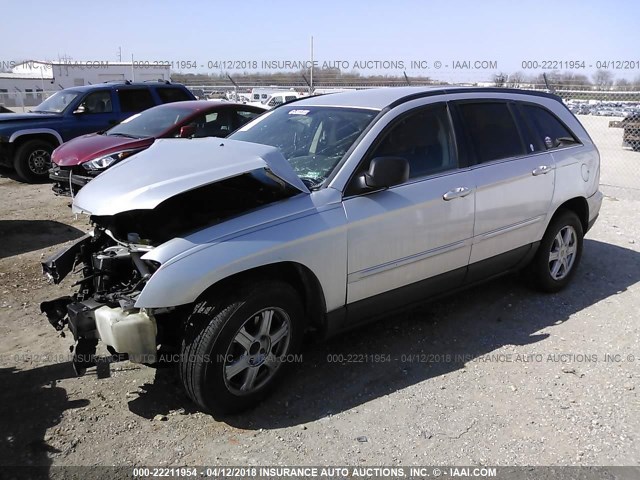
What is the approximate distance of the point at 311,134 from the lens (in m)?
3.88

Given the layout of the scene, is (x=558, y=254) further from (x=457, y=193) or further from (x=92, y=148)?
(x=92, y=148)

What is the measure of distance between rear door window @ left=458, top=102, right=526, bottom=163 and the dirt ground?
4.45 ft

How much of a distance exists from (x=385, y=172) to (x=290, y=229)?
70cm

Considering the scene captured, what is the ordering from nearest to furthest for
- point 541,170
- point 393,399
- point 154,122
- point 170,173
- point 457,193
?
point 170,173 → point 393,399 → point 457,193 → point 541,170 → point 154,122

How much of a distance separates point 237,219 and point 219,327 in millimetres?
603

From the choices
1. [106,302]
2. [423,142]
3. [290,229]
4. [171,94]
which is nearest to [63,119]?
[171,94]

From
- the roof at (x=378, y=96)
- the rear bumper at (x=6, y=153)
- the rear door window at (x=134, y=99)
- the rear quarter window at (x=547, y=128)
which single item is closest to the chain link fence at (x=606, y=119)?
the rear door window at (x=134, y=99)

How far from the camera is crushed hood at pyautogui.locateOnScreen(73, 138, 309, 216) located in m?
2.94

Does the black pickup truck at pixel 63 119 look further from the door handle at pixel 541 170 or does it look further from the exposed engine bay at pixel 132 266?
the door handle at pixel 541 170

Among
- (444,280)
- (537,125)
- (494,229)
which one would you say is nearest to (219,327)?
(444,280)

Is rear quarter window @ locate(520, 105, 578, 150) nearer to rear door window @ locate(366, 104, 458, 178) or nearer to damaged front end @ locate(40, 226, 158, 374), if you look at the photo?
rear door window @ locate(366, 104, 458, 178)

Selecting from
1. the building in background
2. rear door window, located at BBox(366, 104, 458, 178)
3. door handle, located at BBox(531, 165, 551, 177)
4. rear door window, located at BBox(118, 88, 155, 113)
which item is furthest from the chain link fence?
the building in background

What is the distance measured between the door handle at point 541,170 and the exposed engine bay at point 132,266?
2.28 m

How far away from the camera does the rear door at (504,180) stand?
160 inches
